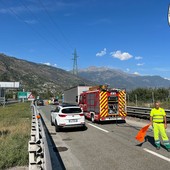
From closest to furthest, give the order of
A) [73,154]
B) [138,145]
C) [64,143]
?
[73,154], [138,145], [64,143]

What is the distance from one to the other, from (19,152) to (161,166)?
4.27 metres

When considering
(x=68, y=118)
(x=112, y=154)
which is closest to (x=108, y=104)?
(x=68, y=118)

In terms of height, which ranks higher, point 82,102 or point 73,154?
point 82,102

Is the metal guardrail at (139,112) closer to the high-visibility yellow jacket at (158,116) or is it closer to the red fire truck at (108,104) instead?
the red fire truck at (108,104)

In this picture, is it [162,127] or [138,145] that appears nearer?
[162,127]

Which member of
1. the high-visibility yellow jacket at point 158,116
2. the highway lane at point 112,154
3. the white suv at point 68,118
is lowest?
the highway lane at point 112,154

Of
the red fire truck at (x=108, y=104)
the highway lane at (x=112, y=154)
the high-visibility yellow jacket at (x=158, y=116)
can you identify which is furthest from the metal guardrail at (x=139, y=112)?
the high-visibility yellow jacket at (x=158, y=116)

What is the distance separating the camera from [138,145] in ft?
34.9

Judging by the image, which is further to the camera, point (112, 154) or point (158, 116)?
point (158, 116)

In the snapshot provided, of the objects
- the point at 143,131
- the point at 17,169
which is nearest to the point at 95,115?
the point at 143,131

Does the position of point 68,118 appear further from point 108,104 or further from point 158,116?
point 158,116

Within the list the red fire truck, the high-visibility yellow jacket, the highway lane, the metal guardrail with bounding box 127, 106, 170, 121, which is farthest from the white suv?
the metal guardrail with bounding box 127, 106, 170, 121

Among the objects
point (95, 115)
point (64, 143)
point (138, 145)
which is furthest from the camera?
point (95, 115)

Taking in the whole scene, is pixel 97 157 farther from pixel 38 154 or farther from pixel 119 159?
pixel 38 154
